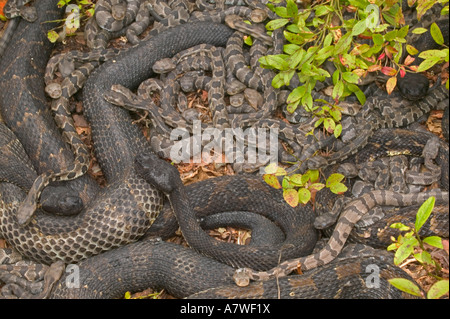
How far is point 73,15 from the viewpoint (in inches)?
330

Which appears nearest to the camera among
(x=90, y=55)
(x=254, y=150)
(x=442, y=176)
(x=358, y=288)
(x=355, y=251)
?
(x=358, y=288)

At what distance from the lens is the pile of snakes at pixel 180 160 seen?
254 inches

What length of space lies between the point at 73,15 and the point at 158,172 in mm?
3002

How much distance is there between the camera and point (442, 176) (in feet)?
23.3

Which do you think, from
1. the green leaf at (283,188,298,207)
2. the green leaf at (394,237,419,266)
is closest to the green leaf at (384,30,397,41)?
the green leaf at (283,188,298,207)

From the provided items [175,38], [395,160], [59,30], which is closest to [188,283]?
[395,160]

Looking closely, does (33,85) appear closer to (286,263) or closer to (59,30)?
(59,30)

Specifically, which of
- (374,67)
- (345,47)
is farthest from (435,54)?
(345,47)

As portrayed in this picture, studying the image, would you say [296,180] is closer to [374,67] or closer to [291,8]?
[374,67]

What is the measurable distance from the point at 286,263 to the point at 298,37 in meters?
2.67

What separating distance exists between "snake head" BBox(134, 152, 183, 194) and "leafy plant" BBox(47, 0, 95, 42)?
2.39 m

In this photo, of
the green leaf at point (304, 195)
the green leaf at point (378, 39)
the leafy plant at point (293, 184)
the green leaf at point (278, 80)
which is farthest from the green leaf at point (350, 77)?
the green leaf at point (304, 195)

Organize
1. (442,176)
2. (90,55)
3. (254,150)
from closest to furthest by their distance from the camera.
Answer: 1. (442,176)
2. (254,150)
3. (90,55)

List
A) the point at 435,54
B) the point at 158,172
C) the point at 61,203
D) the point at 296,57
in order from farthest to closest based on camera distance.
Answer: the point at 158,172 < the point at 296,57 < the point at 61,203 < the point at 435,54
